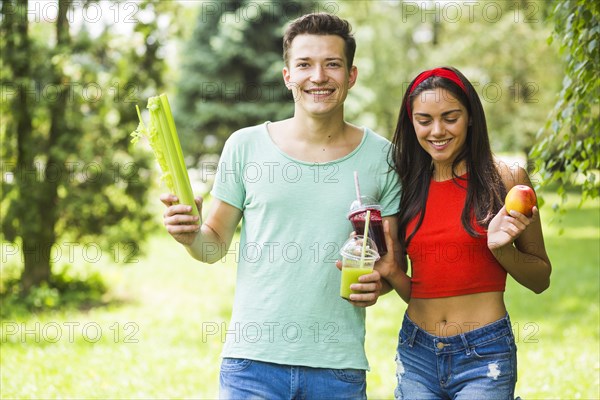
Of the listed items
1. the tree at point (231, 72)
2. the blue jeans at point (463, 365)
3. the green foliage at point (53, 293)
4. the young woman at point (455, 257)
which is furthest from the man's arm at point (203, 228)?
the tree at point (231, 72)

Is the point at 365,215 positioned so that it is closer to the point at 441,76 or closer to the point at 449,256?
the point at 449,256

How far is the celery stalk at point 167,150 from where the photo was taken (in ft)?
9.60

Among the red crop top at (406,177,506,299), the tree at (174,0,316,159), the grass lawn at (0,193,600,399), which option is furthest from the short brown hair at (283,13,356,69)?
the tree at (174,0,316,159)

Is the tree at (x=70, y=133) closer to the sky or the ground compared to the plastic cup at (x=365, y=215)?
closer to the sky

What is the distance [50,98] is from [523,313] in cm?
688

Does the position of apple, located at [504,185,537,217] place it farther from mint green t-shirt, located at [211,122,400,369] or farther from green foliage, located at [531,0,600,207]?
green foliage, located at [531,0,600,207]

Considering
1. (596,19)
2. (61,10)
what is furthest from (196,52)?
(596,19)

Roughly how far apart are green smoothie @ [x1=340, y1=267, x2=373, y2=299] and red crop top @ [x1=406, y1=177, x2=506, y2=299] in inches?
13.8

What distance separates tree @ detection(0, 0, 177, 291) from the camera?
921 centimetres

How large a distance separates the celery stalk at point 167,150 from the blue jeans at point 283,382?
675 millimetres

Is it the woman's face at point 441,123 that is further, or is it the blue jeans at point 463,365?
the woman's face at point 441,123

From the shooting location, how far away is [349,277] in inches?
112

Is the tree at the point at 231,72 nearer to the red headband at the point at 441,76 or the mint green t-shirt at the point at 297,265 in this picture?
the red headband at the point at 441,76

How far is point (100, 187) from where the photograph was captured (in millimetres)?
9789
